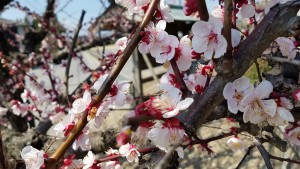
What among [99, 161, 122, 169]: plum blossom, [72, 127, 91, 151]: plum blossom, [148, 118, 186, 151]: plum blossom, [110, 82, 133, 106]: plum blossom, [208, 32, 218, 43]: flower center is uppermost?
[208, 32, 218, 43]: flower center

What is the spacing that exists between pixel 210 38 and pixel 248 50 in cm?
11

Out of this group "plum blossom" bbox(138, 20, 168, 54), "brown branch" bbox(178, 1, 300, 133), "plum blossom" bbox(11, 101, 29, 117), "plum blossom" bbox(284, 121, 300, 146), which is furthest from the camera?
"plum blossom" bbox(11, 101, 29, 117)

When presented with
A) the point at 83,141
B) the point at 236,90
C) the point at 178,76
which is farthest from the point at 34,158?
the point at 236,90

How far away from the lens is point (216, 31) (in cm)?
89

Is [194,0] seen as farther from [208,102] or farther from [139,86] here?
[139,86]

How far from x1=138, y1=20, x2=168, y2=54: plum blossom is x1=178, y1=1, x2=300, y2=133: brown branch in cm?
22

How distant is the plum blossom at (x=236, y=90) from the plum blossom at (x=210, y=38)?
10 cm

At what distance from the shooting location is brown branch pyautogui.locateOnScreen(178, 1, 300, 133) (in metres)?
0.86

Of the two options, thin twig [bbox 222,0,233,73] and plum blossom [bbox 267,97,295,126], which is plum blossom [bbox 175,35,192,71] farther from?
plum blossom [bbox 267,97,295,126]

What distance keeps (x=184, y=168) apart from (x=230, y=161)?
0.58 meters

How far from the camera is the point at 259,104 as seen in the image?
3.05 feet

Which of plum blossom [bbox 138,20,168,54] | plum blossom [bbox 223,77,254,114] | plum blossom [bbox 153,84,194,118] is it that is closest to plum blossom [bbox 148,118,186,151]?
plum blossom [bbox 153,84,194,118]

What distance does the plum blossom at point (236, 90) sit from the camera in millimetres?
917

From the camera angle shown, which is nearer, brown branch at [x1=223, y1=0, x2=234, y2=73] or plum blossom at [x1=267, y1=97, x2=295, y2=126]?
brown branch at [x1=223, y1=0, x2=234, y2=73]
